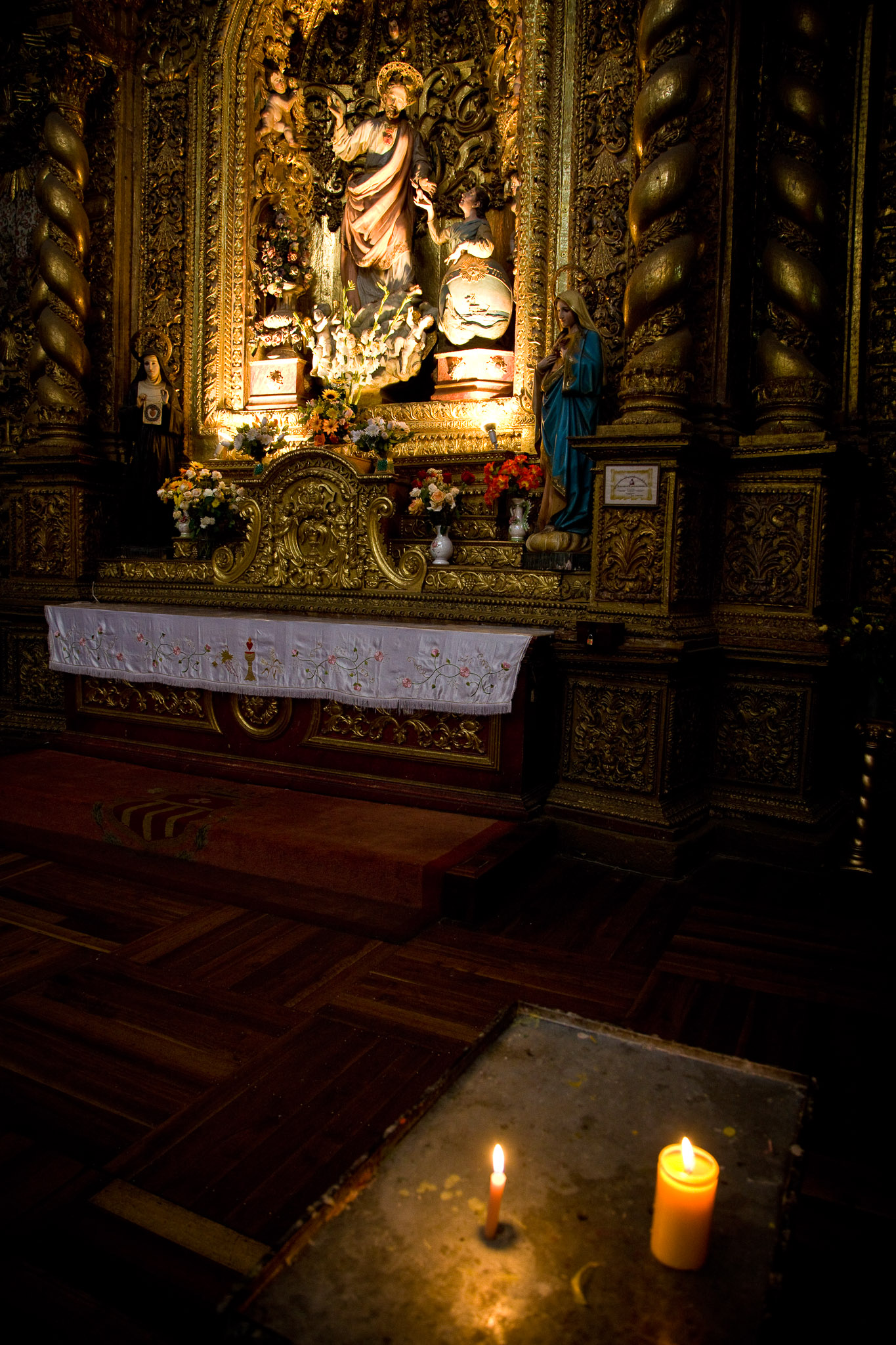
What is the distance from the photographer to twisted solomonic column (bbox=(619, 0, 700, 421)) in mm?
4332

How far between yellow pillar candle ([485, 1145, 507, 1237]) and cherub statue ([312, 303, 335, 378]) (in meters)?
5.72

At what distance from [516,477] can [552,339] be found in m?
0.90

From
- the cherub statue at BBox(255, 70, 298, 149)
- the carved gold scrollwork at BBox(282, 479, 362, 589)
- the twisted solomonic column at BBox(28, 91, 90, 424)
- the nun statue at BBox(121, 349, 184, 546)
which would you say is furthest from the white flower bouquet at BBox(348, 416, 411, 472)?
the cherub statue at BBox(255, 70, 298, 149)

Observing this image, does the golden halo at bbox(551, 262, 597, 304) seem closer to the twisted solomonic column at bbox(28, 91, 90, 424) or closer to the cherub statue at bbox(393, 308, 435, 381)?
the cherub statue at bbox(393, 308, 435, 381)

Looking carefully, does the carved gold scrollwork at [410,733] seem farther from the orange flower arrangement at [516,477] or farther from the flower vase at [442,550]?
the orange flower arrangement at [516,477]

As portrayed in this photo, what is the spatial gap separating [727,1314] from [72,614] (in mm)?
5166

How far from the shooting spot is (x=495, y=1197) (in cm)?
124

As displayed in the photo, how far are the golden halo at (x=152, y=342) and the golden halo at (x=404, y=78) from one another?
7.16 feet

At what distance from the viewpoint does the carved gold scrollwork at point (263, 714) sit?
485 centimetres

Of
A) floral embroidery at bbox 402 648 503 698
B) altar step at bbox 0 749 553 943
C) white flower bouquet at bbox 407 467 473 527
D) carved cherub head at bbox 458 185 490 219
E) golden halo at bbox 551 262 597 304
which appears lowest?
altar step at bbox 0 749 553 943

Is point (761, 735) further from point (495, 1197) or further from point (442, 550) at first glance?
point (495, 1197)

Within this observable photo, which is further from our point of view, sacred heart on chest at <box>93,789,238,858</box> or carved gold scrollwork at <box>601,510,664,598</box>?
carved gold scrollwork at <box>601,510,664,598</box>

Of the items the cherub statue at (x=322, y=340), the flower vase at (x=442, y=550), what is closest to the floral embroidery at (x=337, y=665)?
the flower vase at (x=442, y=550)

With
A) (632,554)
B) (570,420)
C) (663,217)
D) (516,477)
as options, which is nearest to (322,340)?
(516,477)
